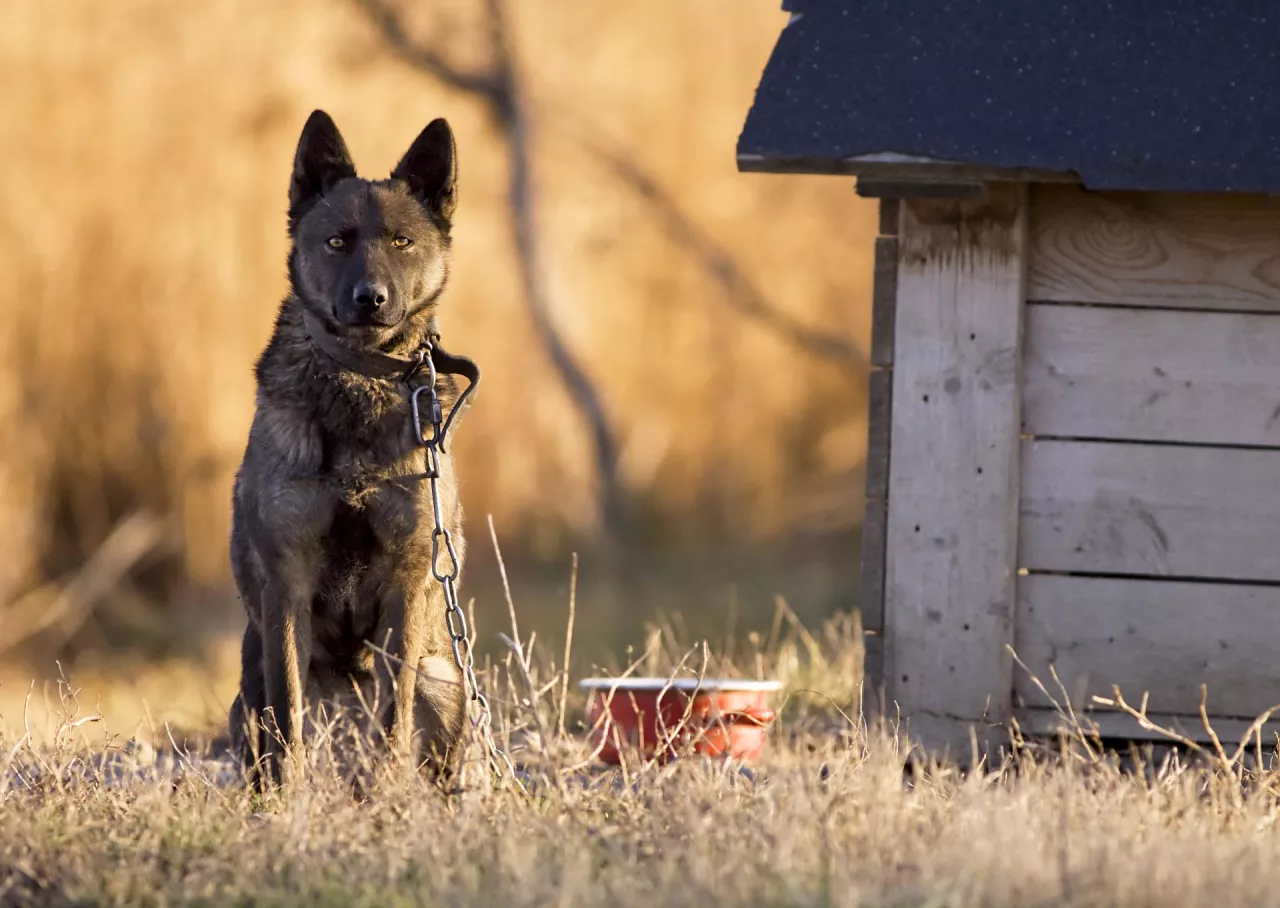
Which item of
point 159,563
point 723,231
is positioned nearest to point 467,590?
point 159,563

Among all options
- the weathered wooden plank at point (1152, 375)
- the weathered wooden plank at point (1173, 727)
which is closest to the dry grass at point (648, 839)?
the weathered wooden plank at point (1173, 727)

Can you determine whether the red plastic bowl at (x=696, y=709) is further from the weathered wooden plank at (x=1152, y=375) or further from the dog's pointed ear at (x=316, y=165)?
the dog's pointed ear at (x=316, y=165)

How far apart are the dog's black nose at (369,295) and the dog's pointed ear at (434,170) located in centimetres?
43

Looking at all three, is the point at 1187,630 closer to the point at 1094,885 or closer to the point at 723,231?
the point at 1094,885

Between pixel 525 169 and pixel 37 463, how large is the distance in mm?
4444

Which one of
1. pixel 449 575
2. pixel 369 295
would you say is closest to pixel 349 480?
pixel 449 575

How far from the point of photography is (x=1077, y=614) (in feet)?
15.5

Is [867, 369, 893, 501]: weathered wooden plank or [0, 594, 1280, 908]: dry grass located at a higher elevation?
[867, 369, 893, 501]: weathered wooden plank

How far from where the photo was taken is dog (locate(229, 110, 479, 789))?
3957 millimetres

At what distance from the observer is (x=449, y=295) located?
12.1m

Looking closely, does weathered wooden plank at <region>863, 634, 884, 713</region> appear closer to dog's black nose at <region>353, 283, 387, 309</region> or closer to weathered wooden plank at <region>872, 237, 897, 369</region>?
weathered wooden plank at <region>872, 237, 897, 369</region>

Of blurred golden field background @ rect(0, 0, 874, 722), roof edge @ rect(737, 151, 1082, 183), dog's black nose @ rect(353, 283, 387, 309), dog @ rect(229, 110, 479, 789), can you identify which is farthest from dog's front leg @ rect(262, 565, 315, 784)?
blurred golden field background @ rect(0, 0, 874, 722)

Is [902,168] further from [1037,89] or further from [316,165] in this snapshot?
[316,165]

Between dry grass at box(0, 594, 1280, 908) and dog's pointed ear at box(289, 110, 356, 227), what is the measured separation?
4.75 feet
